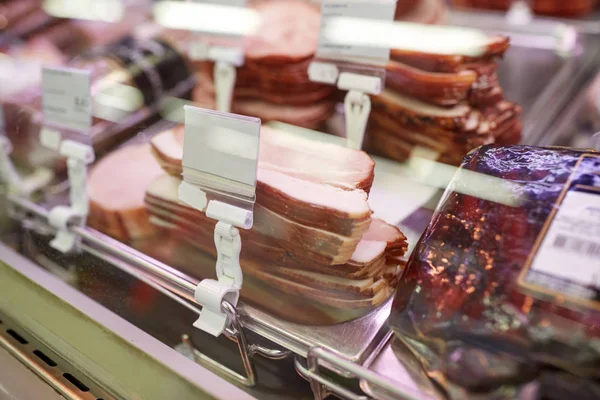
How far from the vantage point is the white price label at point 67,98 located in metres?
1.39

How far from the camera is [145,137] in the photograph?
4.86ft

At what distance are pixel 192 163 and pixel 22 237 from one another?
2.36 feet

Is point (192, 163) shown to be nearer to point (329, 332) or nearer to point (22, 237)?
point (329, 332)

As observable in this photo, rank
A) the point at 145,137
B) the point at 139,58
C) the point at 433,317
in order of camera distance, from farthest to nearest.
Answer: the point at 139,58 < the point at 145,137 < the point at 433,317

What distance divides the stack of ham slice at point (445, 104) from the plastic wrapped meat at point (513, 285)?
1.48ft

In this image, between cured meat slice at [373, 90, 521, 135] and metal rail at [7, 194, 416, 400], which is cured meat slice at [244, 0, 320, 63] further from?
metal rail at [7, 194, 416, 400]

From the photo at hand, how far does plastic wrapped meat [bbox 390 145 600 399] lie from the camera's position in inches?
30.1

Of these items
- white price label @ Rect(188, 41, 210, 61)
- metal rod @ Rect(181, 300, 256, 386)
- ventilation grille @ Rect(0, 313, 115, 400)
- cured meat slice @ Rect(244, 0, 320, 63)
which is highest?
cured meat slice @ Rect(244, 0, 320, 63)

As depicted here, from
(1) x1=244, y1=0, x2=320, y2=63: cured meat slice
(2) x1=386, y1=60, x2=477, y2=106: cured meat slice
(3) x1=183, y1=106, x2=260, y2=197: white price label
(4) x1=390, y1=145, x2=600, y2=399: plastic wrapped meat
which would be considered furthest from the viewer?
(1) x1=244, y1=0, x2=320, y2=63: cured meat slice

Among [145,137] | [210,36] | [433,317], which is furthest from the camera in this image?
[210,36]

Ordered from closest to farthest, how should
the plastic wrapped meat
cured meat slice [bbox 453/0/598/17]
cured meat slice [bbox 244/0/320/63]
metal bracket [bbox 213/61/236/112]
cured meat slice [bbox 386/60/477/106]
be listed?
1. the plastic wrapped meat
2. cured meat slice [bbox 386/60/477/106]
3. cured meat slice [bbox 244/0/320/63]
4. metal bracket [bbox 213/61/236/112]
5. cured meat slice [bbox 453/0/598/17]

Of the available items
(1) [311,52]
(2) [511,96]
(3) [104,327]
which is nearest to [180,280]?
(3) [104,327]

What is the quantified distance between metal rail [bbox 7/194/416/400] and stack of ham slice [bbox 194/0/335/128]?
66 cm

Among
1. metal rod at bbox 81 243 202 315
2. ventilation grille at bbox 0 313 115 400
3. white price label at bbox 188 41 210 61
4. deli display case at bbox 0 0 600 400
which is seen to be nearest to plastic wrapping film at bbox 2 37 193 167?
deli display case at bbox 0 0 600 400
